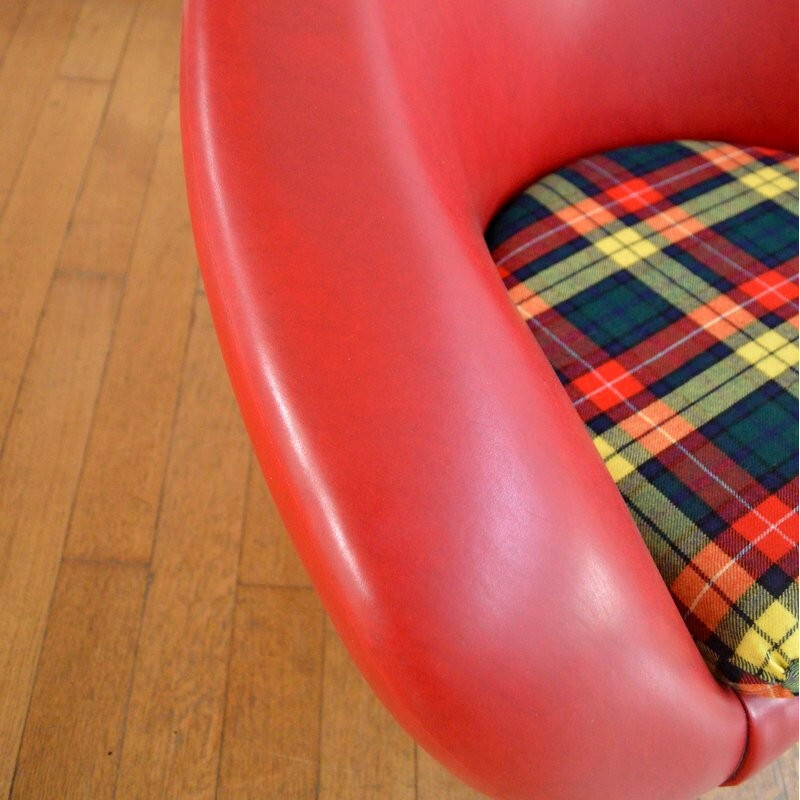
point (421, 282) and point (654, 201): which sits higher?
point (421, 282)

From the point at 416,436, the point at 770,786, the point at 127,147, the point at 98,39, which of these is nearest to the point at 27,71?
the point at 98,39

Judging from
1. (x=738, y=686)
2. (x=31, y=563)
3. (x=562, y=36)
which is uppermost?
(x=562, y=36)

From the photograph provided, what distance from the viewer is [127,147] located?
1.86m

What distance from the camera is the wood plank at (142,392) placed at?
50.5 inches

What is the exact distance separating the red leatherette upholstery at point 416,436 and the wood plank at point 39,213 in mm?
814

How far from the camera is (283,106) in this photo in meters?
0.76

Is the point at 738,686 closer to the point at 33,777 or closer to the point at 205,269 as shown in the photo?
the point at 205,269

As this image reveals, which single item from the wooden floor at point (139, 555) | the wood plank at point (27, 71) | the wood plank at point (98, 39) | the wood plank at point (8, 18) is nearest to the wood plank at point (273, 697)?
the wooden floor at point (139, 555)

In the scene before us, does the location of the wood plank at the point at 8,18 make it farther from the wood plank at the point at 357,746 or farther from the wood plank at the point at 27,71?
the wood plank at the point at 357,746

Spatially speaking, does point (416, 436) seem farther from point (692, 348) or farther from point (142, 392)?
point (142, 392)

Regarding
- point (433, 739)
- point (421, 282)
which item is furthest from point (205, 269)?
point (433, 739)

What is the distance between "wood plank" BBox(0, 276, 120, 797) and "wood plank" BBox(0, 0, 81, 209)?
0.33 metres

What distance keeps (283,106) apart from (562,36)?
482mm

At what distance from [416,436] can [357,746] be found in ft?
2.06
